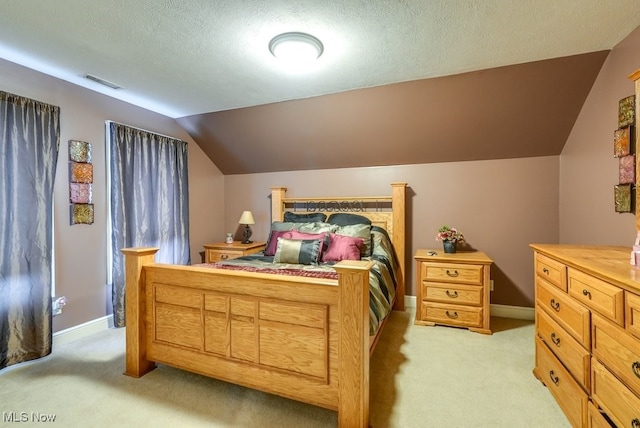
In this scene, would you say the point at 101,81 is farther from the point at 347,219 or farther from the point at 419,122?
the point at 419,122

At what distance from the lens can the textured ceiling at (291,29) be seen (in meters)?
1.60

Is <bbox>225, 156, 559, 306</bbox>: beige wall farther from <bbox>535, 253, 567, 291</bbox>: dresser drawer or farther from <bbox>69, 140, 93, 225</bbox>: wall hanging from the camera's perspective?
<bbox>69, 140, 93, 225</bbox>: wall hanging

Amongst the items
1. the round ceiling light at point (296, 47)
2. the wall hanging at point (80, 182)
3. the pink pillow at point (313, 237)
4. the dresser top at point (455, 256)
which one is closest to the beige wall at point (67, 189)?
the wall hanging at point (80, 182)

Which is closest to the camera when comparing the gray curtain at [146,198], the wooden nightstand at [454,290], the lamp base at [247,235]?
the wooden nightstand at [454,290]

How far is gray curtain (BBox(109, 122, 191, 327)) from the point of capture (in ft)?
9.34

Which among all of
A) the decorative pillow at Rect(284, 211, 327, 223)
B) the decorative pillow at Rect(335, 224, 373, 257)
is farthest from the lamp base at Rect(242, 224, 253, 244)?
the decorative pillow at Rect(335, 224, 373, 257)

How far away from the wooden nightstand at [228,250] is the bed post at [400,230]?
5.91 ft

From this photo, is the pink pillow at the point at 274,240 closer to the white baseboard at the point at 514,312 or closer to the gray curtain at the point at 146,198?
the gray curtain at the point at 146,198

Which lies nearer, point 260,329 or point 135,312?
point 260,329

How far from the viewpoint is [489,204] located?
3129 mm

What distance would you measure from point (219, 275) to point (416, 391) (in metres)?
1.46

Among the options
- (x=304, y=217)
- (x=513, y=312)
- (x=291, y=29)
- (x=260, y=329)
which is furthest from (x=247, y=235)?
(x=513, y=312)

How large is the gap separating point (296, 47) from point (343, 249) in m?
1.76

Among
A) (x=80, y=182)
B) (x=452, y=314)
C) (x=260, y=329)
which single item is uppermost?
(x=80, y=182)
